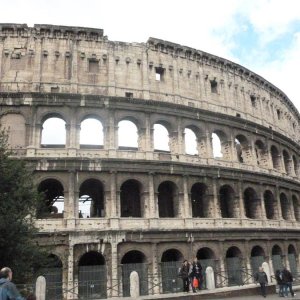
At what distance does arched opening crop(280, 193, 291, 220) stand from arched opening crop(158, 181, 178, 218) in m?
9.21

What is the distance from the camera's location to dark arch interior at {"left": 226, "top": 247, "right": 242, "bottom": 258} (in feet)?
69.8

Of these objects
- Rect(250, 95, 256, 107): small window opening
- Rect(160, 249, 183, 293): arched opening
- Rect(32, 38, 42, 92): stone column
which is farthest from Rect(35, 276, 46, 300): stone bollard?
Rect(250, 95, 256, 107): small window opening

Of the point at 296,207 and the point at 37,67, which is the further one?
the point at 296,207

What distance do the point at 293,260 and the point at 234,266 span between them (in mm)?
6166

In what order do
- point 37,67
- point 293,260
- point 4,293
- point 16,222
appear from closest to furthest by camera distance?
point 4,293, point 16,222, point 37,67, point 293,260

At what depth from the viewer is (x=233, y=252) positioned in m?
21.7

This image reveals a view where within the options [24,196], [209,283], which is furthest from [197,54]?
[24,196]

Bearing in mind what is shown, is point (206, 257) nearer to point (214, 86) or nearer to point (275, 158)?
point (275, 158)

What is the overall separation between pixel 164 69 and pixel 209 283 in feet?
39.6

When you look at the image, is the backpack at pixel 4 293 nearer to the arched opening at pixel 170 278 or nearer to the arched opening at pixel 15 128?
the arched opening at pixel 170 278

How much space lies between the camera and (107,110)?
20047 millimetres

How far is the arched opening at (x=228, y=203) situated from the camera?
22094mm

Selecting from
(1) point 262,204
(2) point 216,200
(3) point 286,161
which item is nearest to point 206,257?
(2) point 216,200

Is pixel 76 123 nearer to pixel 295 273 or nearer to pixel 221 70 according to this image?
pixel 221 70
